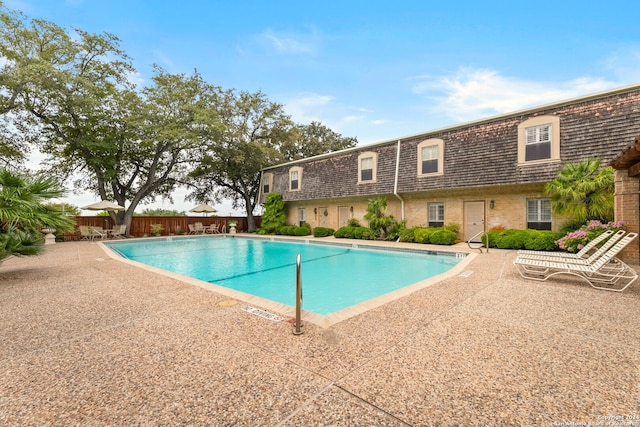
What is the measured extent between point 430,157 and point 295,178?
9.61 metres

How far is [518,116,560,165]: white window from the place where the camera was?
10820mm

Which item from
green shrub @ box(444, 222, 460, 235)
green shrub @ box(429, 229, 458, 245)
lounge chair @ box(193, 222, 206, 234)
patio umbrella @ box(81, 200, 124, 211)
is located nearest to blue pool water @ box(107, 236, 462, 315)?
green shrub @ box(429, 229, 458, 245)

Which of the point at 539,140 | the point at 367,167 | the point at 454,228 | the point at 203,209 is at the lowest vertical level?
the point at 454,228

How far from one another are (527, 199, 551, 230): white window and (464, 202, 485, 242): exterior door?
1815 millimetres

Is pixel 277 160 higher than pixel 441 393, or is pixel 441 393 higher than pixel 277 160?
pixel 277 160

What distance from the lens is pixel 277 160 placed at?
24266 mm

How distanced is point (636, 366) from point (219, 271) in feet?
29.6

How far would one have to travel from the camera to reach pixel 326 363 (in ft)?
8.48

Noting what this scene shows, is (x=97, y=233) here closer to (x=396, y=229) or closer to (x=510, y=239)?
(x=396, y=229)

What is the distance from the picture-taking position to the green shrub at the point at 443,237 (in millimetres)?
12383

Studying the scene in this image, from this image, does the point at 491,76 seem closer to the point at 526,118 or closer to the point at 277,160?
the point at 526,118

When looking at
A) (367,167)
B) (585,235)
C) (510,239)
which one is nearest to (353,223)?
(367,167)

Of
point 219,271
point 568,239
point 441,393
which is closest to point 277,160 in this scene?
point 219,271

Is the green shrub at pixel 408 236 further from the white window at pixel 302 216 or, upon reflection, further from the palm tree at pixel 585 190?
the white window at pixel 302 216
